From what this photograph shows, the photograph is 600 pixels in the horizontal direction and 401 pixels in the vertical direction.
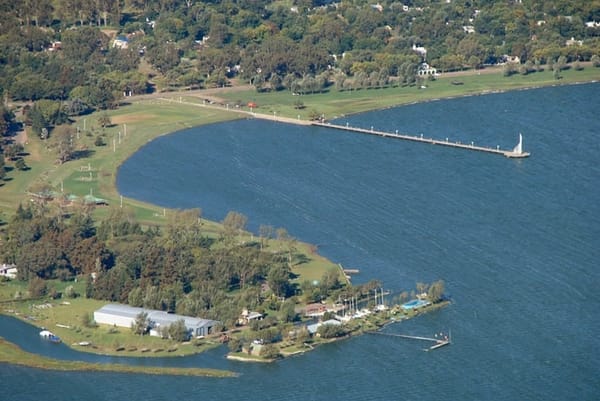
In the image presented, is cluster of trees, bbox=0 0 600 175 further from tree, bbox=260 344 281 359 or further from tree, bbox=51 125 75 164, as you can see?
tree, bbox=260 344 281 359

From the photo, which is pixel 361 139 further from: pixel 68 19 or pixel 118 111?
pixel 68 19

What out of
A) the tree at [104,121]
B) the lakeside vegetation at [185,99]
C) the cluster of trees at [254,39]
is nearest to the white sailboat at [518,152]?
the lakeside vegetation at [185,99]

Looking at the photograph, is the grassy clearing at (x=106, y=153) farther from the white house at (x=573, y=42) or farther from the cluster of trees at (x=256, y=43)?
the white house at (x=573, y=42)

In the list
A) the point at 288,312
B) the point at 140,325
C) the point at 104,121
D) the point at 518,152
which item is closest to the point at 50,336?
the point at 140,325

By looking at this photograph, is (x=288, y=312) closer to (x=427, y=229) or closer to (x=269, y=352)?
(x=269, y=352)

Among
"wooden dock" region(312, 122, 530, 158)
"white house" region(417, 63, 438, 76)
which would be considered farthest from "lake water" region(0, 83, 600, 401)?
"white house" region(417, 63, 438, 76)
